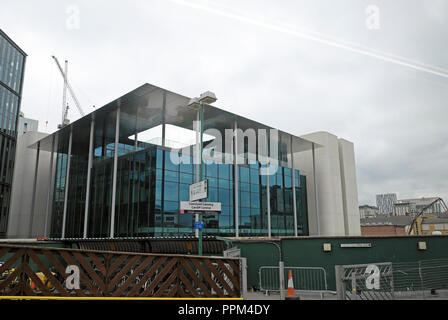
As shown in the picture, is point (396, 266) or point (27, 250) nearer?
point (27, 250)

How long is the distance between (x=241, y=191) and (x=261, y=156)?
26.0 ft

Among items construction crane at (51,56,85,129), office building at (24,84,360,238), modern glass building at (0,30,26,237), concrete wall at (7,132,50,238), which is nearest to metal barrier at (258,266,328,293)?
office building at (24,84,360,238)

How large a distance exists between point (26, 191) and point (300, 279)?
48257 mm

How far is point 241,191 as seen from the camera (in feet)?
129

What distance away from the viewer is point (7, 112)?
171 ft

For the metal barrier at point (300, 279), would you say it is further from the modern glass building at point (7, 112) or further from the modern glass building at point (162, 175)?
the modern glass building at point (7, 112)

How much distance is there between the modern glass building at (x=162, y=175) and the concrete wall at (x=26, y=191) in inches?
133

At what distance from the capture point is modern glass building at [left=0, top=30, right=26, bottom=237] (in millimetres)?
50625

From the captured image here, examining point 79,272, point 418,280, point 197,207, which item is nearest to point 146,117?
point 197,207

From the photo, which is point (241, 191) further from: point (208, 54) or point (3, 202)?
point (3, 202)

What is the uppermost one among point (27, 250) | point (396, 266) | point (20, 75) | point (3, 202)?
point (20, 75)

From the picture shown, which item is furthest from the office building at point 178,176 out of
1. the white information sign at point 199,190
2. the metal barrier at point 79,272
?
the metal barrier at point 79,272

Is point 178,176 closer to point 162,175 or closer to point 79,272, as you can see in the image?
point 162,175
